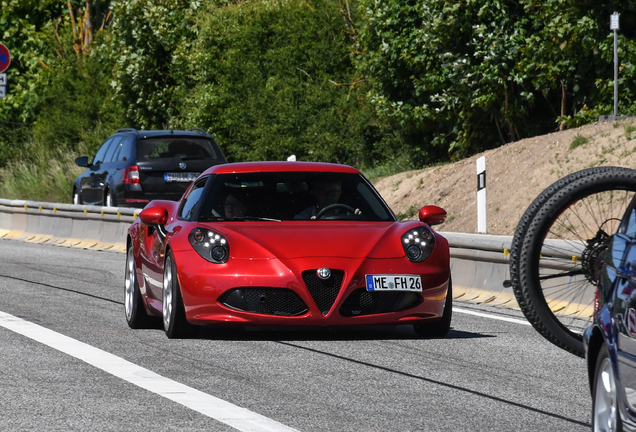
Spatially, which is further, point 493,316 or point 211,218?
point 493,316

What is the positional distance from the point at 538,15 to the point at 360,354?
52.1 ft

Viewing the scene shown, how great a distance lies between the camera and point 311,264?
8719 mm

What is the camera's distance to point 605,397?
5020 mm

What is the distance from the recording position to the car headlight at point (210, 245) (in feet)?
29.2

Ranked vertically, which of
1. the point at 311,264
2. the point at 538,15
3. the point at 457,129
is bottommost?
the point at 311,264

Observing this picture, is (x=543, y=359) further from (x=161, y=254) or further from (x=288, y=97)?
(x=288, y=97)

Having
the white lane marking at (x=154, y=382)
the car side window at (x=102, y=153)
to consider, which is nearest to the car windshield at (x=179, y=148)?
the car side window at (x=102, y=153)

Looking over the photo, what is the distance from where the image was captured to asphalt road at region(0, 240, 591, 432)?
6.15 meters

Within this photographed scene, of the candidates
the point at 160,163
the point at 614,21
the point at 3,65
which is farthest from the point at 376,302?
the point at 3,65

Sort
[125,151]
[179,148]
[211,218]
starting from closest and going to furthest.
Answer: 1. [211,218]
2. [179,148]
3. [125,151]

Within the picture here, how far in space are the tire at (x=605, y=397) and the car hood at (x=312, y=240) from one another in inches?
151

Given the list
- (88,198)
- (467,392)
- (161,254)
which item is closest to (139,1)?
(88,198)

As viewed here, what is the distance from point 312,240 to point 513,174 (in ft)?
43.0

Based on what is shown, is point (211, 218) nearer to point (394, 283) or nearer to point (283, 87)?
point (394, 283)
